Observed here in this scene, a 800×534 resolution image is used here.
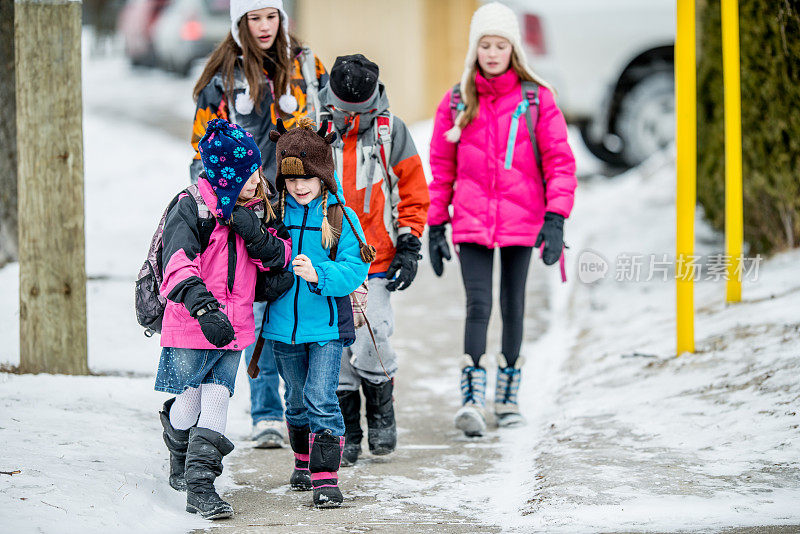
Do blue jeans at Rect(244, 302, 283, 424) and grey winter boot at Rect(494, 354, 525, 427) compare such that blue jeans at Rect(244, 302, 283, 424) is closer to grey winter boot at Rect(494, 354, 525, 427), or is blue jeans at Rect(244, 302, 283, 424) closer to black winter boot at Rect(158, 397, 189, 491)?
→ black winter boot at Rect(158, 397, 189, 491)

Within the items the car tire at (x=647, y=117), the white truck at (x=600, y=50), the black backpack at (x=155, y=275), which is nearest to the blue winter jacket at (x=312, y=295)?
the black backpack at (x=155, y=275)

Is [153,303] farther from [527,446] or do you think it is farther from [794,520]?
[794,520]

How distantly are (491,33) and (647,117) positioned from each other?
7.51 metres

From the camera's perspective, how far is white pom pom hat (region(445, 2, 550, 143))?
5.17 m

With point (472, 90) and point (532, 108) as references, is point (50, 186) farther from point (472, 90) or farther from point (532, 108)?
point (532, 108)

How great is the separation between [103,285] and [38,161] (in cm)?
220

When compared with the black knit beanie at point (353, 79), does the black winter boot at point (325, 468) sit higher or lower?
lower

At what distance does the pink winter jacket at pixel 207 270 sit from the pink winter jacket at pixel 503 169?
154 cm

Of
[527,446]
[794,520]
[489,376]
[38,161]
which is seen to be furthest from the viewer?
[489,376]

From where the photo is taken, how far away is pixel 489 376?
6691mm

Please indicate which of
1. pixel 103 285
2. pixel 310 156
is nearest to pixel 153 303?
pixel 310 156

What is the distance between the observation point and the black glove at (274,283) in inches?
154

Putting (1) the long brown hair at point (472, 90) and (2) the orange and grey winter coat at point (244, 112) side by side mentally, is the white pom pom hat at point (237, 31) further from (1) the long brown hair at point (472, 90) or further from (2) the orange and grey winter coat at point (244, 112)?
(1) the long brown hair at point (472, 90)
